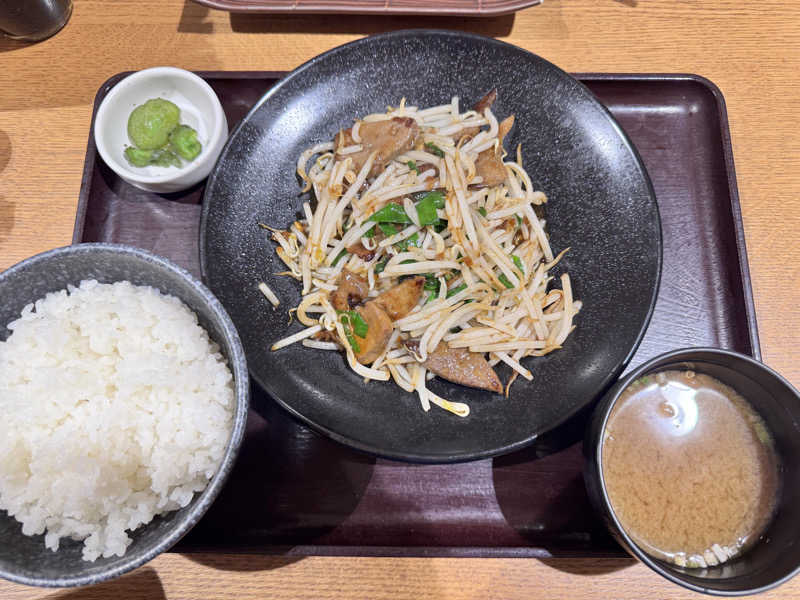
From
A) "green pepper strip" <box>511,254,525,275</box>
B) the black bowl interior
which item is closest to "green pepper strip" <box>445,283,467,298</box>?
"green pepper strip" <box>511,254,525,275</box>

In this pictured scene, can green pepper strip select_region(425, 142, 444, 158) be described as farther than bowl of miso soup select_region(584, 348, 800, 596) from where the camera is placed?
Yes

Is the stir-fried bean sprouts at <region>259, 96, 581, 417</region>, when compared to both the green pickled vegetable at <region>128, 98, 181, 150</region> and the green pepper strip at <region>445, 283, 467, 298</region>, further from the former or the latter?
the green pickled vegetable at <region>128, 98, 181, 150</region>

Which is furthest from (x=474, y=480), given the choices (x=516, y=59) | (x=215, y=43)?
(x=215, y=43)

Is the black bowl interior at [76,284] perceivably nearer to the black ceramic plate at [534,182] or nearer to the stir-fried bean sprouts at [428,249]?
the black ceramic plate at [534,182]

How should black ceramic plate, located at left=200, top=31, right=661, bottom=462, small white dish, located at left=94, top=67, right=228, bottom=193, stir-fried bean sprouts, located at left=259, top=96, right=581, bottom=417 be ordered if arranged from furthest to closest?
1. small white dish, located at left=94, top=67, right=228, bottom=193
2. stir-fried bean sprouts, located at left=259, top=96, right=581, bottom=417
3. black ceramic plate, located at left=200, top=31, right=661, bottom=462

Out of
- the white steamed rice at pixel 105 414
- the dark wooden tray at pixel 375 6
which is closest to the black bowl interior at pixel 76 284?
the white steamed rice at pixel 105 414

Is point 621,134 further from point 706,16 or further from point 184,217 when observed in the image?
point 184,217

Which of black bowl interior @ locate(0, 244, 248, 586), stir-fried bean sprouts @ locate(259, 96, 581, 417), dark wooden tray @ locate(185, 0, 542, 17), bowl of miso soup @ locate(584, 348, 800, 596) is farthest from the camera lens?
dark wooden tray @ locate(185, 0, 542, 17)
